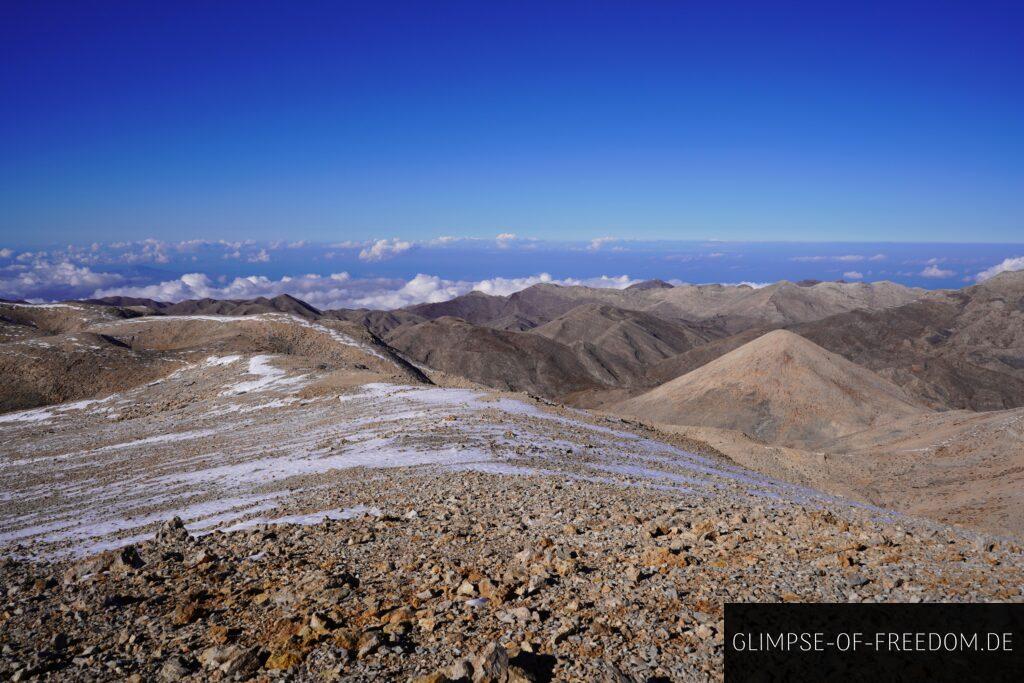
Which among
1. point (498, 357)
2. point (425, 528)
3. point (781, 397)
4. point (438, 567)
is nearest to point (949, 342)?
point (781, 397)

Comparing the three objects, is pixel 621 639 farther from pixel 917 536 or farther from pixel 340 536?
pixel 917 536

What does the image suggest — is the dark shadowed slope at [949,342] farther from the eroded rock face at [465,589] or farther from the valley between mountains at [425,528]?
the eroded rock face at [465,589]

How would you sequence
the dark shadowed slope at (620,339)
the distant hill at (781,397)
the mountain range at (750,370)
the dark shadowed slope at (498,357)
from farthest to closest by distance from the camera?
the dark shadowed slope at (620,339) < the dark shadowed slope at (498,357) < the distant hill at (781,397) < the mountain range at (750,370)

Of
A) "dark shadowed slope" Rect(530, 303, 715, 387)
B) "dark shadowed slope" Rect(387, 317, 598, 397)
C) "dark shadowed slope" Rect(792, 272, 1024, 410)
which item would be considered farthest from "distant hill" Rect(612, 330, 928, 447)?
"dark shadowed slope" Rect(530, 303, 715, 387)

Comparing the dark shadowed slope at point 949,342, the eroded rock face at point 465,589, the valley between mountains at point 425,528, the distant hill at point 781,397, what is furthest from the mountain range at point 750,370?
the eroded rock face at point 465,589

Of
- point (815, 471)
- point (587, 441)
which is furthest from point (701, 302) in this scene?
point (587, 441)

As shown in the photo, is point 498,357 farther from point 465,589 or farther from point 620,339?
point 465,589

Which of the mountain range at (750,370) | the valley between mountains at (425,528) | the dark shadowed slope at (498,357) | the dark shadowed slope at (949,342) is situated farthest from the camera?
the dark shadowed slope at (498,357)
